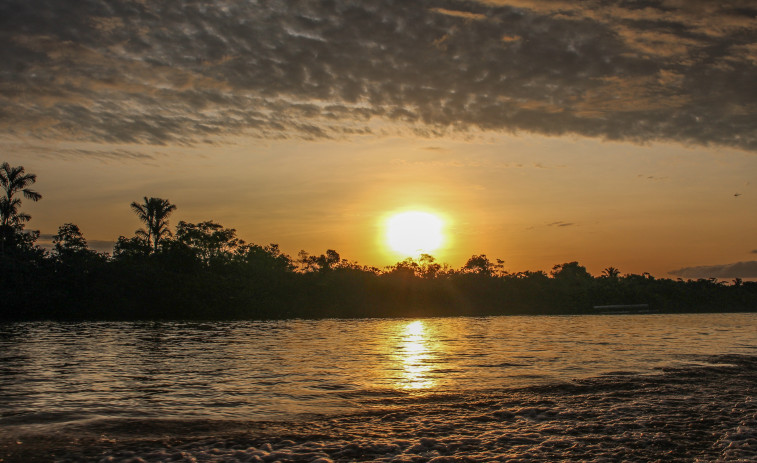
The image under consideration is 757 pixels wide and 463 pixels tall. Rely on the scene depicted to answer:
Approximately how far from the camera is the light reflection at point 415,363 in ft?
62.4

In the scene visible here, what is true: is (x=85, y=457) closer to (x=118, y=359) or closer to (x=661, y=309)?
(x=118, y=359)

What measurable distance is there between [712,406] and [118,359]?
23.6 m

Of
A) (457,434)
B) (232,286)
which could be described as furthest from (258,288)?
(457,434)

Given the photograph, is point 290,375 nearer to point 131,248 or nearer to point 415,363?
point 415,363

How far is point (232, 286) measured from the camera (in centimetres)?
8031

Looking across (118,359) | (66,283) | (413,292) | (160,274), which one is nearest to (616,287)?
A: (413,292)

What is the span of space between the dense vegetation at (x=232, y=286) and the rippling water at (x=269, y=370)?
33932 millimetres

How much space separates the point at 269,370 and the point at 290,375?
5.96 ft

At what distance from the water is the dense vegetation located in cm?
3505

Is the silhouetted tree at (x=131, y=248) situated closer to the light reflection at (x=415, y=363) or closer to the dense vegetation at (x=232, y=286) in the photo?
the dense vegetation at (x=232, y=286)

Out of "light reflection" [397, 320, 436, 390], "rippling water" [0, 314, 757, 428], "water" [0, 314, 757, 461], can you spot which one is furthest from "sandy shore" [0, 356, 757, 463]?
"light reflection" [397, 320, 436, 390]

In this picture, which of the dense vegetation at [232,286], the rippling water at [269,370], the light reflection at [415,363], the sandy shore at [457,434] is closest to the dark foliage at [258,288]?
the dense vegetation at [232,286]

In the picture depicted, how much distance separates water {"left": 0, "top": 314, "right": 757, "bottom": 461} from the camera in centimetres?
1419

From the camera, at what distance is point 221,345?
34.2m
